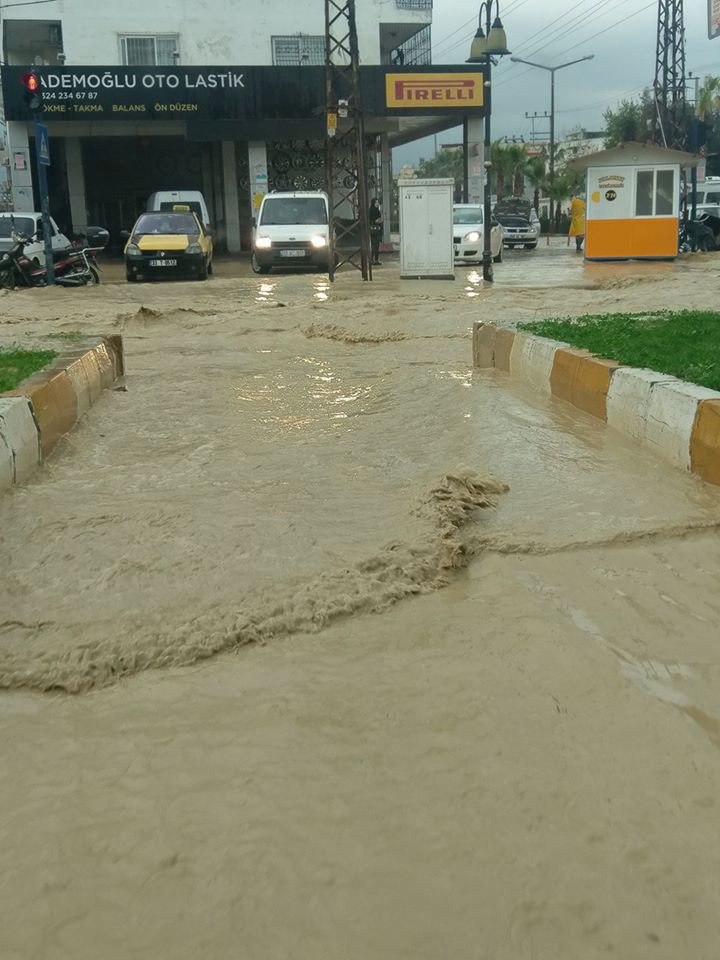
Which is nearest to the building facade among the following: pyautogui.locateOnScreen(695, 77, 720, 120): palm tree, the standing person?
the standing person

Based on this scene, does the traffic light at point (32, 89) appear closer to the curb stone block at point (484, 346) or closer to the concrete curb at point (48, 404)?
the concrete curb at point (48, 404)

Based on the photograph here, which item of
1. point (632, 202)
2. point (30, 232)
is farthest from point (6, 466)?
point (632, 202)

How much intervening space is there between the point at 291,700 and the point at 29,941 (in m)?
1.00

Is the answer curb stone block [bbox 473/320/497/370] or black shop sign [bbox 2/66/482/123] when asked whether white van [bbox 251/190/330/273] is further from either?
curb stone block [bbox 473/320/497/370]

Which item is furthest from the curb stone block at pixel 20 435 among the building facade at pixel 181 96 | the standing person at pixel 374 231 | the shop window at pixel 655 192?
the building facade at pixel 181 96

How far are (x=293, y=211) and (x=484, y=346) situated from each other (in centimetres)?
1696

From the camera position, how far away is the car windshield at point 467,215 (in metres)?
27.5

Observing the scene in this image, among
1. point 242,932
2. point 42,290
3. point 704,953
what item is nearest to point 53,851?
point 242,932

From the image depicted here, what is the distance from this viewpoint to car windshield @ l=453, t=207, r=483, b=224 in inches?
1081

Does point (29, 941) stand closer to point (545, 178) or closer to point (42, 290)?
point (42, 290)

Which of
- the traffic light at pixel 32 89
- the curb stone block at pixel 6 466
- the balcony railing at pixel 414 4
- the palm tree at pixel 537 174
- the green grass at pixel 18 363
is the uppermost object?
the balcony railing at pixel 414 4

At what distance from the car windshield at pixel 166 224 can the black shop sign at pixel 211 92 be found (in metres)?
8.54

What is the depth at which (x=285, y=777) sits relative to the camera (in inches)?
93.8

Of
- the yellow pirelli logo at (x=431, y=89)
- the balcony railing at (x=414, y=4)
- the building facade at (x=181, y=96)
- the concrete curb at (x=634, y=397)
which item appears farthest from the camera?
the balcony railing at (x=414, y=4)
